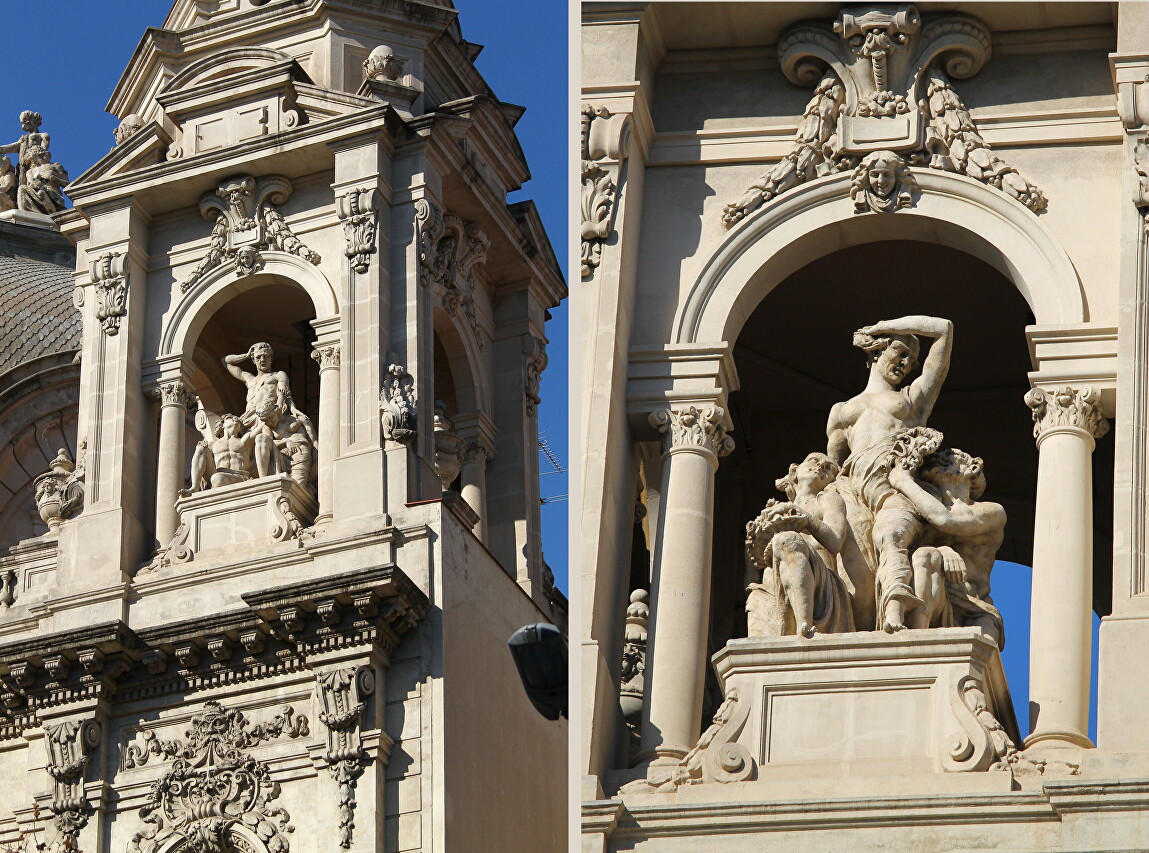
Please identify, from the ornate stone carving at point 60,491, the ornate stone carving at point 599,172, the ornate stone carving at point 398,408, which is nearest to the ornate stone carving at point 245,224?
the ornate stone carving at point 60,491

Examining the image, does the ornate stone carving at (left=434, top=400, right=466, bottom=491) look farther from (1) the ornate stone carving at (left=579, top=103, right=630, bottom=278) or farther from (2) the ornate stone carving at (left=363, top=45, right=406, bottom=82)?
(1) the ornate stone carving at (left=579, top=103, right=630, bottom=278)

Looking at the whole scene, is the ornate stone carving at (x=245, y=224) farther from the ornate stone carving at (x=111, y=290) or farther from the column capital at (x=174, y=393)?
the column capital at (x=174, y=393)

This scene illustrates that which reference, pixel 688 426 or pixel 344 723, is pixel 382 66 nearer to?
pixel 344 723

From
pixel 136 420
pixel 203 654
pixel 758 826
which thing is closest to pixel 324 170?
pixel 136 420

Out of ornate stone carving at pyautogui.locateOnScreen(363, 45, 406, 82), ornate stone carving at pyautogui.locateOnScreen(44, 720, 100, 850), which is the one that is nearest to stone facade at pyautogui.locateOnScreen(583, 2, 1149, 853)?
ornate stone carving at pyautogui.locateOnScreen(44, 720, 100, 850)

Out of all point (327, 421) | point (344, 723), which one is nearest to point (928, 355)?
point (344, 723)

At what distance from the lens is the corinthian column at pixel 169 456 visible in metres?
32.8

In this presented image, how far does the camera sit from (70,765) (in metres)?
31.4

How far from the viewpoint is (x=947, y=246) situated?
2823cm

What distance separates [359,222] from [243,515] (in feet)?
9.26

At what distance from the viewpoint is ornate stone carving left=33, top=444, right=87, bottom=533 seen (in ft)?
111

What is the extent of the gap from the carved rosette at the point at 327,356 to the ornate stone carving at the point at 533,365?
12.1 feet

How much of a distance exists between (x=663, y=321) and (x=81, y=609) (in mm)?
7444

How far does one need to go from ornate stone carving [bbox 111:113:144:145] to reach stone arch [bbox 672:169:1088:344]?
9.86 metres
